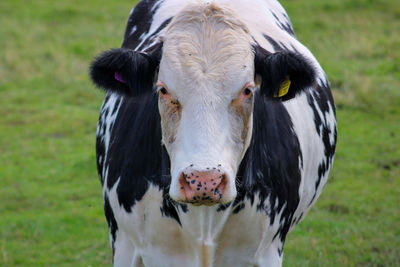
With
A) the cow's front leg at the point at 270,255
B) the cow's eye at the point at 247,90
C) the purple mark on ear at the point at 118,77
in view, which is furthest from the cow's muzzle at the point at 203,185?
the cow's front leg at the point at 270,255

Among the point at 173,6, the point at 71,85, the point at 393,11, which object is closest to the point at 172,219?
the point at 173,6

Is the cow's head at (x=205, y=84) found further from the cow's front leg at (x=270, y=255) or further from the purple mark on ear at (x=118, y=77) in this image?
the cow's front leg at (x=270, y=255)

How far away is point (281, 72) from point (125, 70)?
827 millimetres

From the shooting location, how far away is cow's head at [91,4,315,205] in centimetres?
319

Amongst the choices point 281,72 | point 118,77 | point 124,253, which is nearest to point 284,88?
point 281,72

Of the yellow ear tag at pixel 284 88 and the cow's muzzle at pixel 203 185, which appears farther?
the yellow ear tag at pixel 284 88

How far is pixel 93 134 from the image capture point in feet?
31.4

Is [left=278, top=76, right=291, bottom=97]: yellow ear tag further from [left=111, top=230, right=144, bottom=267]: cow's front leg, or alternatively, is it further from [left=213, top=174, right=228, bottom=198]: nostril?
[left=111, top=230, right=144, bottom=267]: cow's front leg

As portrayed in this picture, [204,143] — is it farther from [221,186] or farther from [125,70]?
[125,70]

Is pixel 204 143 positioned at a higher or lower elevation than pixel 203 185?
higher

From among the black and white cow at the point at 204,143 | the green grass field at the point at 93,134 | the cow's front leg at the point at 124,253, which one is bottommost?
the green grass field at the point at 93,134

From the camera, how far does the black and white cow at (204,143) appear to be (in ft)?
11.0

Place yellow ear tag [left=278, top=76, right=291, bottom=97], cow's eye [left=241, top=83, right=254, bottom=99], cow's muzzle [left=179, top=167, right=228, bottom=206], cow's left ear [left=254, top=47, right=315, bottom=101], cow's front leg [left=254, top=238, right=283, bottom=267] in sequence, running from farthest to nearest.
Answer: cow's front leg [left=254, top=238, right=283, bottom=267] → yellow ear tag [left=278, top=76, right=291, bottom=97] → cow's left ear [left=254, top=47, right=315, bottom=101] → cow's eye [left=241, top=83, right=254, bottom=99] → cow's muzzle [left=179, top=167, right=228, bottom=206]

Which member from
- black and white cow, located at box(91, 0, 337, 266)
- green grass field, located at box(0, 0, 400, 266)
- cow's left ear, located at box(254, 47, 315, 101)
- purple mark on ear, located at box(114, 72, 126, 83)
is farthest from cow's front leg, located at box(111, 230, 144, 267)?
green grass field, located at box(0, 0, 400, 266)
